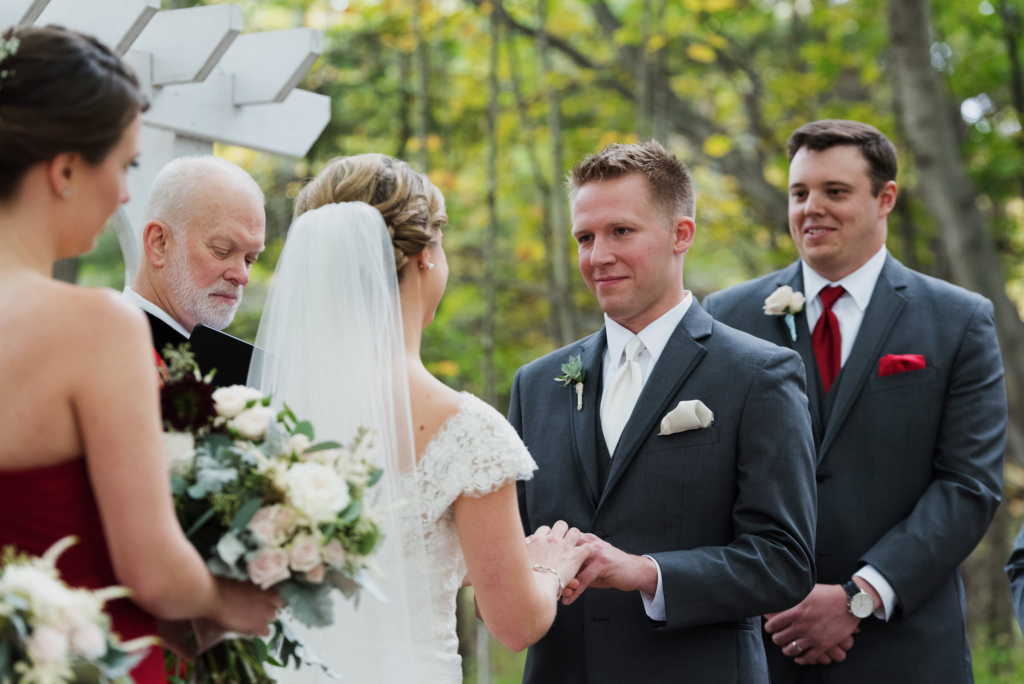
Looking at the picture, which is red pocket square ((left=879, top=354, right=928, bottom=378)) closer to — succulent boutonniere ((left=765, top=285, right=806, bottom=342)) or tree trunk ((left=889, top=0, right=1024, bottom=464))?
succulent boutonniere ((left=765, top=285, right=806, bottom=342))

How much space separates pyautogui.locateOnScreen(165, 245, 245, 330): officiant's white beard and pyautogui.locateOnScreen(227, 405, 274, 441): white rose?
4.56ft

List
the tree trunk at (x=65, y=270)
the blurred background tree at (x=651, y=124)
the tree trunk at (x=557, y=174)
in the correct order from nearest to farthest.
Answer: the tree trunk at (x=65, y=270) → the blurred background tree at (x=651, y=124) → the tree trunk at (x=557, y=174)

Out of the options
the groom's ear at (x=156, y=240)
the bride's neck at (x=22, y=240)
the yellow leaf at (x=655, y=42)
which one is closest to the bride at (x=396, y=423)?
the bride's neck at (x=22, y=240)

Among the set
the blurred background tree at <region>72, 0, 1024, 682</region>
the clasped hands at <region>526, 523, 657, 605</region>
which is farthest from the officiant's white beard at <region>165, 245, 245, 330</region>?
the blurred background tree at <region>72, 0, 1024, 682</region>

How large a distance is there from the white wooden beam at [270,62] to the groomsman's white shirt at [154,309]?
1463 mm

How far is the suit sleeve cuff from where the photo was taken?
316cm

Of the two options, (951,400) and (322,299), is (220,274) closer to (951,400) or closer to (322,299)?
(322,299)

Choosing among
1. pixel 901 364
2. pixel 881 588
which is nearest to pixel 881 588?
pixel 881 588

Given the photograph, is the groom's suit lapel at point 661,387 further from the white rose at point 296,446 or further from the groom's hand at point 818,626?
the white rose at point 296,446

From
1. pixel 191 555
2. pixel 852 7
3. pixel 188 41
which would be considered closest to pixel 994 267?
pixel 852 7

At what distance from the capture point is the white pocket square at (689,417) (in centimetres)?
273

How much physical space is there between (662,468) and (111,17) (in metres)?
2.56

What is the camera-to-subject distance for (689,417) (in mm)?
2727

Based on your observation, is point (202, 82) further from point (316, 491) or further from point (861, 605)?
point (861, 605)
